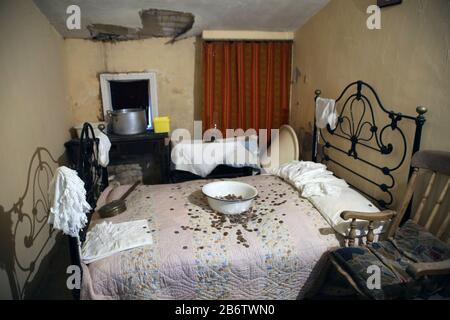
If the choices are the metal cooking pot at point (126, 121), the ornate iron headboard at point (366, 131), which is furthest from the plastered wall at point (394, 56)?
the metal cooking pot at point (126, 121)

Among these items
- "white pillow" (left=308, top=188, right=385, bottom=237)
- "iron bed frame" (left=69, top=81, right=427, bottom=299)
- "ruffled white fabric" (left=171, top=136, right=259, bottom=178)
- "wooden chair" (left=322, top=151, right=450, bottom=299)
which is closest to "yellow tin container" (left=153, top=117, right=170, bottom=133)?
"ruffled white fabric" (left=171, top=136, right=259, bottom=178)

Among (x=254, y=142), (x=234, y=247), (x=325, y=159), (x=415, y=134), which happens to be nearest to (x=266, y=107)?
(x=254, y=142)

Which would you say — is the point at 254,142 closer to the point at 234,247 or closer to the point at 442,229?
the point at 234,247

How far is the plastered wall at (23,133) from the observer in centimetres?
179

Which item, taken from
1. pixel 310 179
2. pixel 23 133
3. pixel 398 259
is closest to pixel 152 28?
pixel 23 133

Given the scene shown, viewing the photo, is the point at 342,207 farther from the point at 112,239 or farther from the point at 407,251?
the point at 112,239

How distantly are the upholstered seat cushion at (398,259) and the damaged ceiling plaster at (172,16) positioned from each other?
1940 millimetres

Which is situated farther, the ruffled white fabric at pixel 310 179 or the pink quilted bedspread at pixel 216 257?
the ruffled white fabric at pixel 310 179

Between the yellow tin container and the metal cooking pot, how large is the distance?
15cm

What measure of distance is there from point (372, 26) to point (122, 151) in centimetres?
230

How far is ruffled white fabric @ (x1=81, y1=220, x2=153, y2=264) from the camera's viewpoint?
5.24ft

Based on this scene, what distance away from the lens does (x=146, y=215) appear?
196 centimetres

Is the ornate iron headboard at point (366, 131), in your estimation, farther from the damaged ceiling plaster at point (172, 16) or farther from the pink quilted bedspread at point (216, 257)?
the damaged ceiling plaster at point (172, 16)

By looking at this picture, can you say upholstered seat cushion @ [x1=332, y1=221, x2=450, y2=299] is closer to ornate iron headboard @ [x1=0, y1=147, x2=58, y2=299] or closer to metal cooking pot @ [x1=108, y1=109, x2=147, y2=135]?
ornate iron headboard @ [x1=0, y1=147, x2=58, y2=299]
